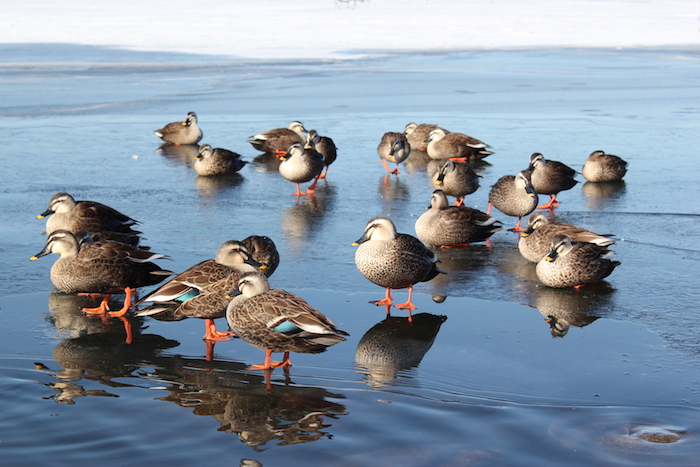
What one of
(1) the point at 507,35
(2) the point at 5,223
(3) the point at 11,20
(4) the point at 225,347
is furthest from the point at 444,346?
(3) the point at 11,20

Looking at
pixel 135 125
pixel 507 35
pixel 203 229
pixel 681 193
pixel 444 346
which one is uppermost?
pixel 507 35

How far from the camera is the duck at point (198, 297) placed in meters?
5.93

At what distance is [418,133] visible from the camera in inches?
565

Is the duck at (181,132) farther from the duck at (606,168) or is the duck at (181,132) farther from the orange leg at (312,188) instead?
the duck at (606,168)

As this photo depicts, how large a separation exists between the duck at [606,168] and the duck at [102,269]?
668 cm

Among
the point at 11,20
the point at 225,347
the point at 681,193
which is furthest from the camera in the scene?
the point at 11,20

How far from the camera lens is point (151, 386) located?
16.7 ft

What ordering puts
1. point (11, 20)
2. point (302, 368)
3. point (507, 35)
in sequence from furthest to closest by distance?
point (11, 20), point (507, 35), point (302, 368)

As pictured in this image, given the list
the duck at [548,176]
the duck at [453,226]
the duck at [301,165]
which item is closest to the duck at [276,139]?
the duck at [301,165]

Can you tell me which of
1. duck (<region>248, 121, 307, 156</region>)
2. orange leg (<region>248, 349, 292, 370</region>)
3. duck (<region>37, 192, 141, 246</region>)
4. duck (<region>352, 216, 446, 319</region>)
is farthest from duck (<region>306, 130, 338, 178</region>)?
orange leg (<region>248, 349, 292, 370</region>)

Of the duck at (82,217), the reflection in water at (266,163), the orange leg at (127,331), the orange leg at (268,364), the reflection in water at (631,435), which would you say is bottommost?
the reflection in water at (631,435)

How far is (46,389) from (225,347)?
4.26 feet

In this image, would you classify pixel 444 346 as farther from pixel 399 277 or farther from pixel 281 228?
pixel 281 228

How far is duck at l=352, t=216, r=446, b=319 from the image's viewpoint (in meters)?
6.59
